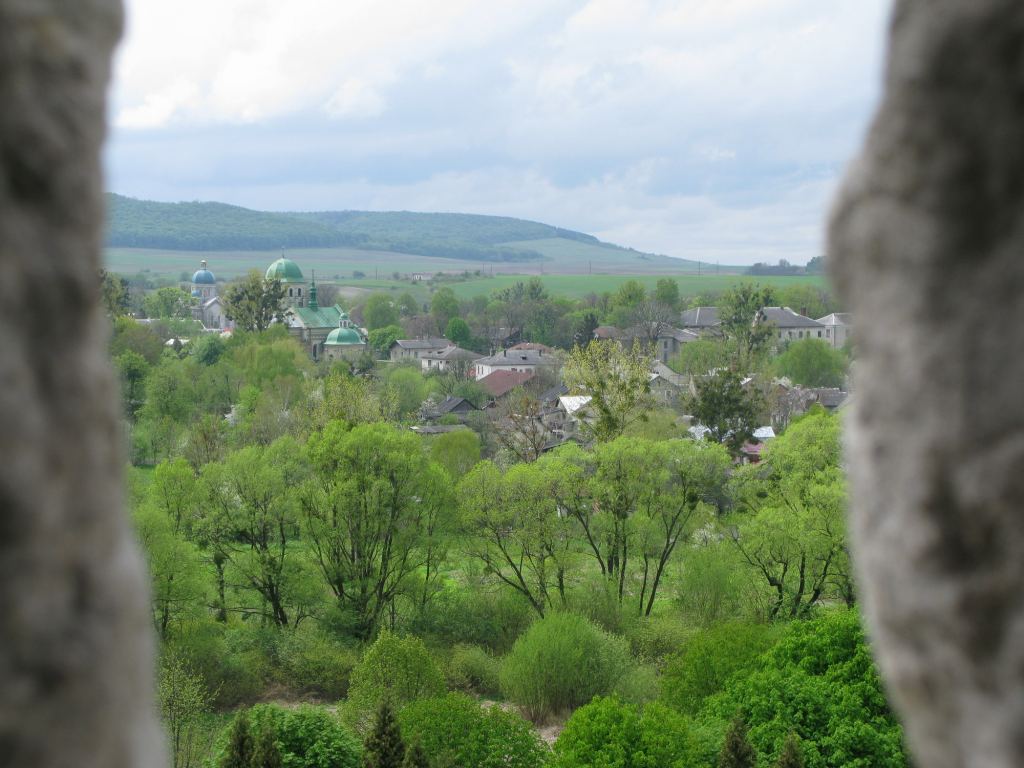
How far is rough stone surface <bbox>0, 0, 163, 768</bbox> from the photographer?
1629 millimetres

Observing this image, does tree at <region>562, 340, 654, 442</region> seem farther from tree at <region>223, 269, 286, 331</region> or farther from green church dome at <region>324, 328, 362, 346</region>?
green church dome at <region>324, 328, 362, 346</region>

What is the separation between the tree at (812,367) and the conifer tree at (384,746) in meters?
71.1

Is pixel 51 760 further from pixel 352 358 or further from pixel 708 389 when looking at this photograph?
pixel 352 358

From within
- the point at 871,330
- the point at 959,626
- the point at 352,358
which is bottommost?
the point at 352,358

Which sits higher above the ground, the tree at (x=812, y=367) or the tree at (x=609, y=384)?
the tree at (x=609, y=384)

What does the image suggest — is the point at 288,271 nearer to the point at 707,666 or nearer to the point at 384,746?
the point at 707,666

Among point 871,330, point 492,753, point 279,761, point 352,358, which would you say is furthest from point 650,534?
point 352,358

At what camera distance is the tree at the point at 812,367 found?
286 feet

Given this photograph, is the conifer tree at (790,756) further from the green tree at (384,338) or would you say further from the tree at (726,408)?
the green tree at (384,338)

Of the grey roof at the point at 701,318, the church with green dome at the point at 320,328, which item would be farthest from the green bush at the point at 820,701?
the grey roof at the point at 701,318

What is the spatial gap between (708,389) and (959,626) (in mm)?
52727

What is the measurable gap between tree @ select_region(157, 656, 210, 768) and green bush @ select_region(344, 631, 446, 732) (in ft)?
10.6

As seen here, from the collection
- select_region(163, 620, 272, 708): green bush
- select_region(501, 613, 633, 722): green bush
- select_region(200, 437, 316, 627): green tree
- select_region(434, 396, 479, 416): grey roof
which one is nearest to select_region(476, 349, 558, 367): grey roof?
select_region(434, 396, 479, 416): grey roof

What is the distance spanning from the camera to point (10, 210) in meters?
1.67
